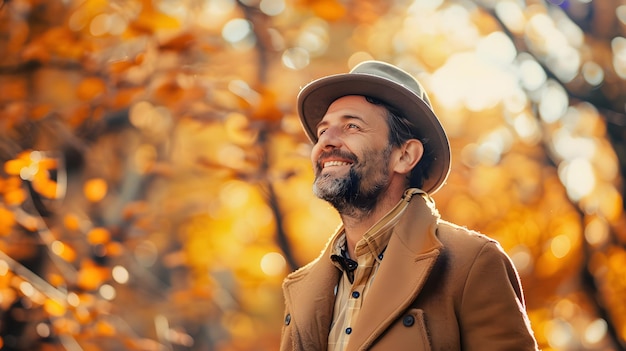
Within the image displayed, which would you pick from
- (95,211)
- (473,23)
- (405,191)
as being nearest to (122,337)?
(95,211)

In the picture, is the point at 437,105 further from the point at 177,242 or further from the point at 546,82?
the point at 177,242

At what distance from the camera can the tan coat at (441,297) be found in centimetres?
288

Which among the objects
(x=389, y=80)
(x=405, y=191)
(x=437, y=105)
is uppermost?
(x=389, y=80)

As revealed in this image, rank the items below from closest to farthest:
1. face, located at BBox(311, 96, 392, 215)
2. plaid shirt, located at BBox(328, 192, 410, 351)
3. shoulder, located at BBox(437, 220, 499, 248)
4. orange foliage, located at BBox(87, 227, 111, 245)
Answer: shoulder, located at BBox(437, 220, 499, 248), plaid shirt, located at BBox(328, 192, 410, 351), face, located at BBox(311, 96, 392, 215), orange foliage, located at BBox(87, 227, 111, 245)

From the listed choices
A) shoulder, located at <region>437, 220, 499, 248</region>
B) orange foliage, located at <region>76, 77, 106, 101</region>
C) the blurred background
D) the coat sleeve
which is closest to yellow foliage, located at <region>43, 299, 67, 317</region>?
the blurred background

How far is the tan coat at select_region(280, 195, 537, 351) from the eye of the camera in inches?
113

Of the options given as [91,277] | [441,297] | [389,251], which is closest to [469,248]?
[441,297]

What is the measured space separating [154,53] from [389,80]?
15.9 feet

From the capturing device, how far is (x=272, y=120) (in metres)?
6.72

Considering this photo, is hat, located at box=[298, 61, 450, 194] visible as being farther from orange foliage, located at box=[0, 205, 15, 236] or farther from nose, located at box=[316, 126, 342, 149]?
orange foliage, located at box=[0, 205, 15, 236]

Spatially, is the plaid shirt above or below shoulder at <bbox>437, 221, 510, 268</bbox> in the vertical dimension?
below

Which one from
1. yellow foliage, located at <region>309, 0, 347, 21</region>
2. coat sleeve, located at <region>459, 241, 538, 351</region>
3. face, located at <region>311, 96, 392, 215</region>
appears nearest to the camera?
coat sleeve, located at <region>459, 241, 538, 351</region>

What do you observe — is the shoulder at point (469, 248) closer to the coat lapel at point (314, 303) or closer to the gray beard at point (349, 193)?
the gray beard at point (349, 193)

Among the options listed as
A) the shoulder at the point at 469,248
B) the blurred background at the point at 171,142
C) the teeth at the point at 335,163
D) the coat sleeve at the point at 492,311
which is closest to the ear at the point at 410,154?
the teeth at the point at 335,163
